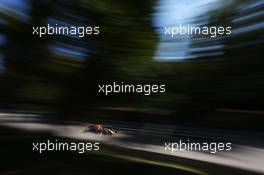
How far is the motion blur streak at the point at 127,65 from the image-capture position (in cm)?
140

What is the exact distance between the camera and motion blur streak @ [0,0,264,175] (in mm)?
1397

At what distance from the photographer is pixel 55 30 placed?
1.46m

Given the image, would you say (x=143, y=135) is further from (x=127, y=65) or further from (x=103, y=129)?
(x=127, y=65)

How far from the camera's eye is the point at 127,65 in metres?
1.39

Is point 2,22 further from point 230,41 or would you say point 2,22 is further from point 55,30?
point 230,41

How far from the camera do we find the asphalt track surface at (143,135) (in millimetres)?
1521

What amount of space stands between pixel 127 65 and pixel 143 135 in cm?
31

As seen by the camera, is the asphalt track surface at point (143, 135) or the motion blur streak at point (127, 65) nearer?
the motion blur streak at point (127, 65)

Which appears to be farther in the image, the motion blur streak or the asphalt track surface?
the asphalt track surface

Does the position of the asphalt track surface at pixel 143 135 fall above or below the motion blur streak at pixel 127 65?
below

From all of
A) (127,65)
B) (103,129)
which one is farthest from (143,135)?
(127,65)

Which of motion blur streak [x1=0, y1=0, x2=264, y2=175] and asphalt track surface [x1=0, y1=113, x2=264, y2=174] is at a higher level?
motion blur streak [x1=0, y1=0, x2=264, y2=175]

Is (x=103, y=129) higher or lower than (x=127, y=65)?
lower

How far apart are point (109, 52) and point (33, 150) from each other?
1.52 ft
